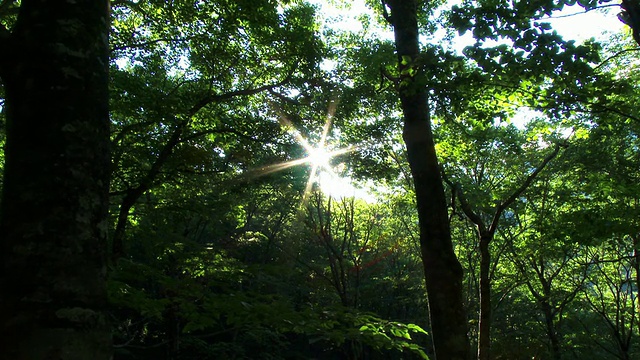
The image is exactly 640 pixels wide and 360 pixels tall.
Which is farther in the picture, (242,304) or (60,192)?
(242,304)

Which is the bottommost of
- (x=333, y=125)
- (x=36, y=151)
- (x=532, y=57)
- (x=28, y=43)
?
(x=36, y=151)

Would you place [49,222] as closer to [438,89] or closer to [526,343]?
[438,89]

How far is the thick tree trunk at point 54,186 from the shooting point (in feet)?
3.82

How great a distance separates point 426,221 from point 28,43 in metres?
3.32

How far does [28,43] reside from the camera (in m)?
1.46

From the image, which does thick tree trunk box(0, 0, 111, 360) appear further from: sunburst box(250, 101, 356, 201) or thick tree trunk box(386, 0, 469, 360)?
sunburst box(250, 101, 356, 201)

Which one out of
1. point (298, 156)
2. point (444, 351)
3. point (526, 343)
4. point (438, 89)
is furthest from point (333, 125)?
point (526, 343)

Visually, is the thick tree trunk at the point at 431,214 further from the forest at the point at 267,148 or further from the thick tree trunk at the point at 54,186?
the thick tree trunk at the point at 54,186

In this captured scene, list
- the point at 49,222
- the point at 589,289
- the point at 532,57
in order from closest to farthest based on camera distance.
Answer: the point at 49,222 < the point at 532,57 < the point at 589,289

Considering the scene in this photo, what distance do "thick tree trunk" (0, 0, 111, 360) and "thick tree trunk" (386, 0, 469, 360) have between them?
9.58 feet

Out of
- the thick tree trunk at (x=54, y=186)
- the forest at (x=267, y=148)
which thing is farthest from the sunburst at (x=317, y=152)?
the thick tree trunk at (x=54, y=186)

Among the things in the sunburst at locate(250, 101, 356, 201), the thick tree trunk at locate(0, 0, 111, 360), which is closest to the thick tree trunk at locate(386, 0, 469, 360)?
the thick tree trunk at locate(0, 0, 111, 360)

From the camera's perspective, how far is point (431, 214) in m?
3.75

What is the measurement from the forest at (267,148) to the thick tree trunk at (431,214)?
0.06 feet
